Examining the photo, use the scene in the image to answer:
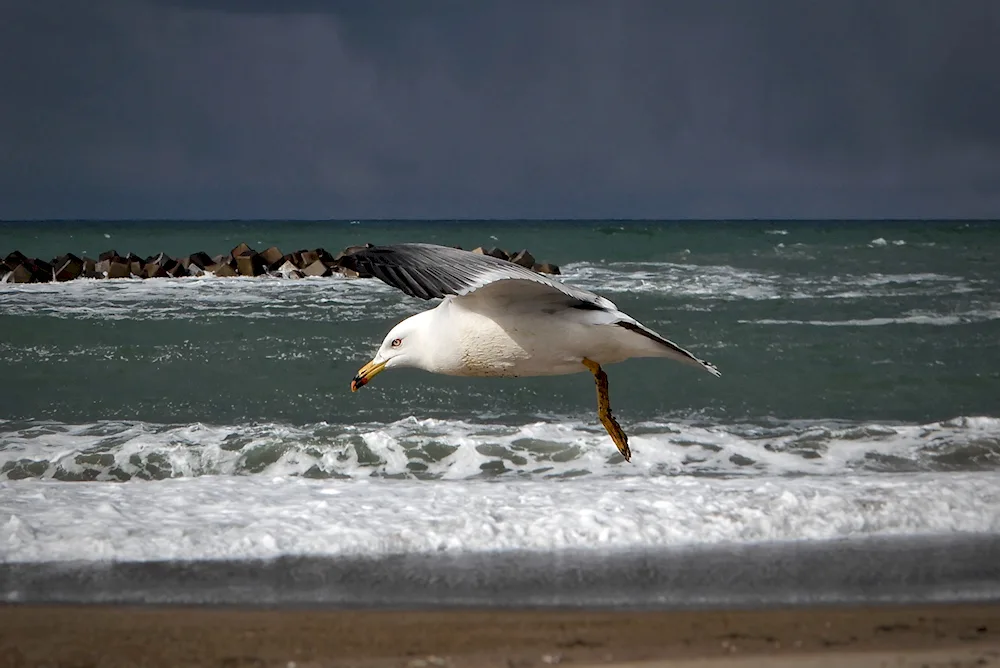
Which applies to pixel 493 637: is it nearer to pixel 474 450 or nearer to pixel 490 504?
pixel 490 504

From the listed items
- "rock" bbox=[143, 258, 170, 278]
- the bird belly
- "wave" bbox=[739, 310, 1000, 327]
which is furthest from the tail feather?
"rock" bbox=[143, 258, 170, 278]

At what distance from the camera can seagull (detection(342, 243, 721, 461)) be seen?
4.47m

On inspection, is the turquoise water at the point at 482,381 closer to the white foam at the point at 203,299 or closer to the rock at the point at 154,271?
the white foam at the point at 203,299

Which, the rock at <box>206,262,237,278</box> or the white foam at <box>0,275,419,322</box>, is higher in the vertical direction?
the rock at <box>206,262,237,278</box>

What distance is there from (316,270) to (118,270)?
10.6ft

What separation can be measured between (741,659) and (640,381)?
6098 mm

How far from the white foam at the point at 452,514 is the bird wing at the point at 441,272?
57.3 inches

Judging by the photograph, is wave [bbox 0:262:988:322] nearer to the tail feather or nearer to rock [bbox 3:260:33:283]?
rock [bbox 3:260:33:283]

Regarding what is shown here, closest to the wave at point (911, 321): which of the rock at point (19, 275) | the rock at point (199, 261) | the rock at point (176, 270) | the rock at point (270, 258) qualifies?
the rock at point (270, 258)

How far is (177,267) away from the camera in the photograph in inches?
814

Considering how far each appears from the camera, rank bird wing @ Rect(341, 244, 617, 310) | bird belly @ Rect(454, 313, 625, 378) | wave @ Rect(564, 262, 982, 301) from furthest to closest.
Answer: wave @ Rect(564, 262, 982, 301)
bird belly @ Rect(454, 313, 625, 378)
bird wing @ Rect(341, 244, 617, 310)

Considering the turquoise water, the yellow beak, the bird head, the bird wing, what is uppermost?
the bird wing

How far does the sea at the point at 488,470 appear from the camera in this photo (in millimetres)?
5070

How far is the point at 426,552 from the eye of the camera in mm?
5422
